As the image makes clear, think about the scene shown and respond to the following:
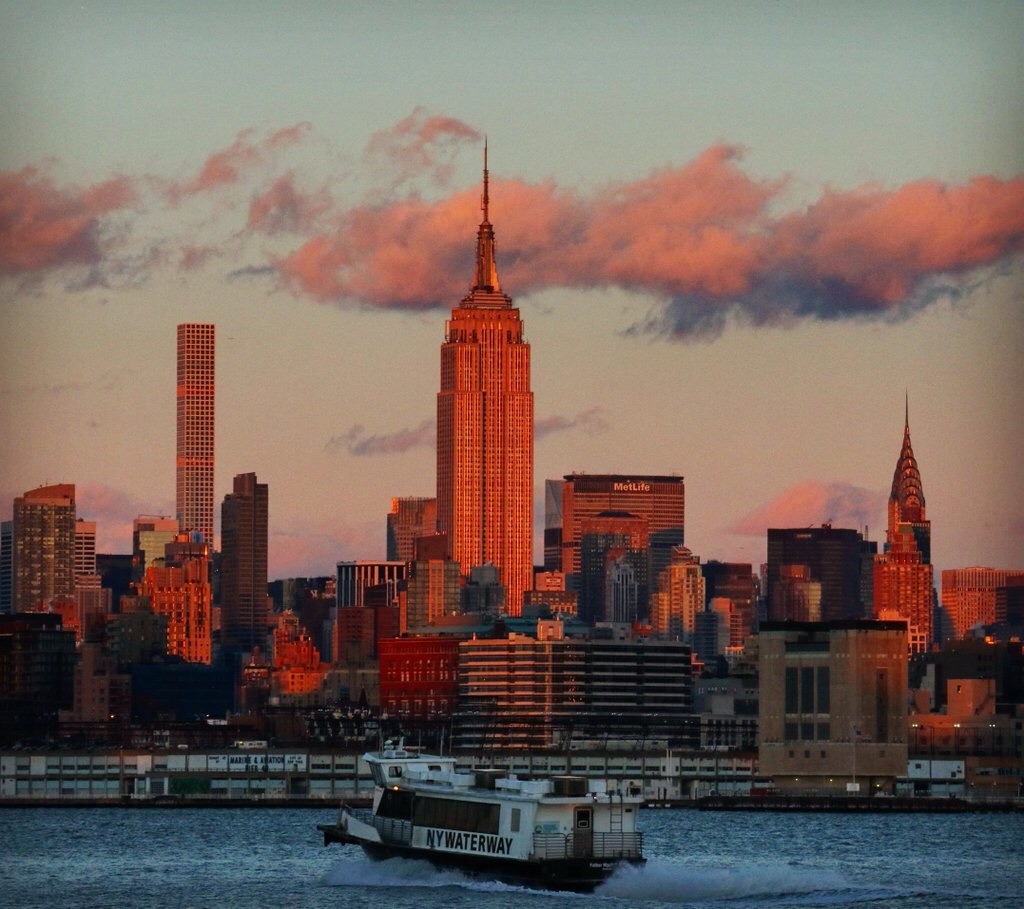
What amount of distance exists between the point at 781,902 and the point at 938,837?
53.9m

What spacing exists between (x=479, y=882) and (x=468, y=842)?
131 centimetres

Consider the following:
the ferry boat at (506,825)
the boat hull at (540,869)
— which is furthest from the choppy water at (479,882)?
the ferry boat at (506,825)

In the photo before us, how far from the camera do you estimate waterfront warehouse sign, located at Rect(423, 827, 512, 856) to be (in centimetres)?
10506

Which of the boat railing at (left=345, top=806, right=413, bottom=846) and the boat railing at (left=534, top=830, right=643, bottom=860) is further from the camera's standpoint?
the boat railing at (left=345, top=806, right=413, bottom=846)

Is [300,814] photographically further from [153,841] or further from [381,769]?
[381,769]

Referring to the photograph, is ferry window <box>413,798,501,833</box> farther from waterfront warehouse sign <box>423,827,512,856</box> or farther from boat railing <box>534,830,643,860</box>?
boat railing <box>534,830,643,860</box>

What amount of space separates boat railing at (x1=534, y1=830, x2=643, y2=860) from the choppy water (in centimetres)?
75

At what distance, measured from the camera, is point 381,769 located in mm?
110938

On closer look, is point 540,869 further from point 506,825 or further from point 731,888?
point 731,888

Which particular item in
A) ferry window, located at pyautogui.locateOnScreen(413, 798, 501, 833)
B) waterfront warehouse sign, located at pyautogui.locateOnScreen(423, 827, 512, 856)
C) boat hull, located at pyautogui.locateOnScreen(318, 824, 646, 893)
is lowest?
boat hull, located at pyautogui.locateOnScreen(318, 824, 646, 893)

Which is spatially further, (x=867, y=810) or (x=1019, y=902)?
(x=867, y=810)

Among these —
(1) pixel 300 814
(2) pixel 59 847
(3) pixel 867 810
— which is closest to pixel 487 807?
(2) pixel 59 847

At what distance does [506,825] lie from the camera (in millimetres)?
104812

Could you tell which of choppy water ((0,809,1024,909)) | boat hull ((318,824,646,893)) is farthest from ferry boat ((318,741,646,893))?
choppy water ((0,809,1024,909))
